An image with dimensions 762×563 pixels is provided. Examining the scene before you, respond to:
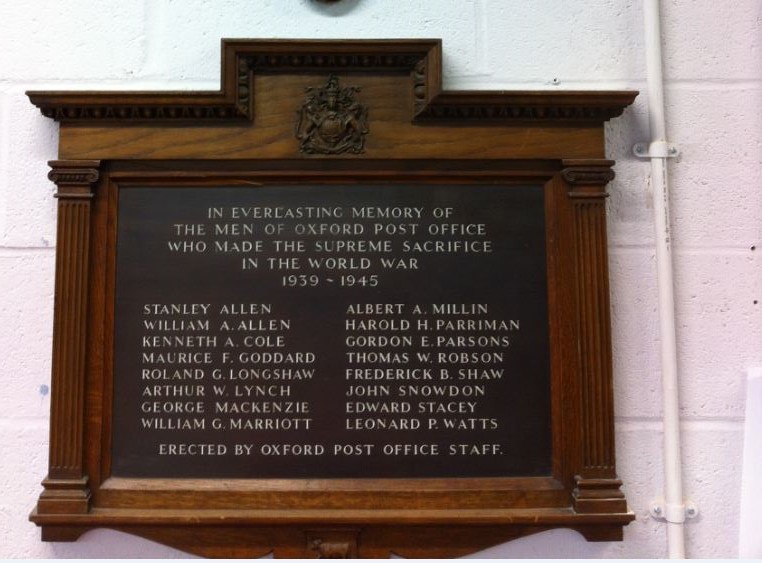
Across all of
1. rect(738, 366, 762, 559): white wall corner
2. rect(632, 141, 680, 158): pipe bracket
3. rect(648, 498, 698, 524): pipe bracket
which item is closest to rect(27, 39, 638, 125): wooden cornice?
rect(632, 141, 680, 158): pipe bracket

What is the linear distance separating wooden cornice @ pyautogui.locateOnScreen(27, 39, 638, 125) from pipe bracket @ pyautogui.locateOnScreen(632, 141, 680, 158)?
0.12m

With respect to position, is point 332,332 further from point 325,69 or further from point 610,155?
point 610,155

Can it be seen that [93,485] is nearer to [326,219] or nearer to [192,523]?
[192,523]

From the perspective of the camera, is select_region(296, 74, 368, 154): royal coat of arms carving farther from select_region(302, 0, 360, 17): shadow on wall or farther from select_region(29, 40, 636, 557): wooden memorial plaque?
select_region(302, 0, 360, 17): shadow on wall

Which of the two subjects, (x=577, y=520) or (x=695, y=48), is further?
(x=695, y=48)

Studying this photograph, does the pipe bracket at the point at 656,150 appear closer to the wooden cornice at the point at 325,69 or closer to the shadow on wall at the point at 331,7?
the wooden cornice at the point at 325,69

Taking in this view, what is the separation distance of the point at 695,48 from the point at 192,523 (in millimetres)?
1814

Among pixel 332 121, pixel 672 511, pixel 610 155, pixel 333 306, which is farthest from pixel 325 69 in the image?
pixel 672 511

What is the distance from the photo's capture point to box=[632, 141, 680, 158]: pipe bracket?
1.50 metres

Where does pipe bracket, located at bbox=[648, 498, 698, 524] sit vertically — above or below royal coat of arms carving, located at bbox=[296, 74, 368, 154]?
below

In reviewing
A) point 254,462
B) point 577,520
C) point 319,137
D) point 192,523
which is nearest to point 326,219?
point 319,137

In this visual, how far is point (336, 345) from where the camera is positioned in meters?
1.47

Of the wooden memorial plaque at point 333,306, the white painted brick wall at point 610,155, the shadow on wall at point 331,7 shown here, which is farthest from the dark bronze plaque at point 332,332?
the shadow on wall at point 331,7

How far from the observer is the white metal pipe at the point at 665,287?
1.44 meters
